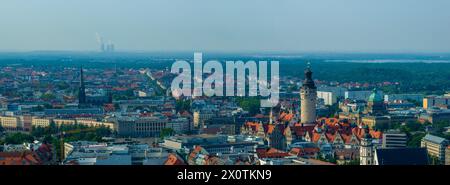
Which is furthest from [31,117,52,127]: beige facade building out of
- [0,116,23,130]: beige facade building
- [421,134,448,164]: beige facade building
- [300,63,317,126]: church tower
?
[421,134,448,164]: beige facade building

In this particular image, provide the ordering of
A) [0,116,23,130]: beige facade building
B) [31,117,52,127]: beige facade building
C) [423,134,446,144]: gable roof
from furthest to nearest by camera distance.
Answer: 1. [0,116,23,130]: beige facade building
2. [31,117,52,127]: beige facade building
3. [423,134,446,144]: gable roof

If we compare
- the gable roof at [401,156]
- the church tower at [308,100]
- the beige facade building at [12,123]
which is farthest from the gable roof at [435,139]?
the beige facade building at [12,123]

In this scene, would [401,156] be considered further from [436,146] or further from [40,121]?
[40,121]

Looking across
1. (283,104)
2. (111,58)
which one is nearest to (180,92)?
(283,104)

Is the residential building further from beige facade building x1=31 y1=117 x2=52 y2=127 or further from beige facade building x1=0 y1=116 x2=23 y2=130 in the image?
beige facade building x1=0 y1=116 x2=23 y2=130

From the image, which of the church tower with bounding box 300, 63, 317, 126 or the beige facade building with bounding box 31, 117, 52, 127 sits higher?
the church tower with bounding box 300, 63, 317, 126

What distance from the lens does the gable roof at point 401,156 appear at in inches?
599

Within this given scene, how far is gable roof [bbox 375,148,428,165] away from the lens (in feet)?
49.9

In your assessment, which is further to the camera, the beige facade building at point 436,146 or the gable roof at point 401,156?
the beige facade building at point 436,146

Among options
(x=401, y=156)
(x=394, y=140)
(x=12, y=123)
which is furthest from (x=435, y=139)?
(x=12, y=123)

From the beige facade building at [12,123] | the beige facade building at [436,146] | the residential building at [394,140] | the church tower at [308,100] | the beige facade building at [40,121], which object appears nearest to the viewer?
the beige facade building at [436,146]

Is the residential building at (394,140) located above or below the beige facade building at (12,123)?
above

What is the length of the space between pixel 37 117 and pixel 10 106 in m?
4.28

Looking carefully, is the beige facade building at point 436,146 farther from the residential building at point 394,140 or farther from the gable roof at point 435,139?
the residential building at point 394,140
